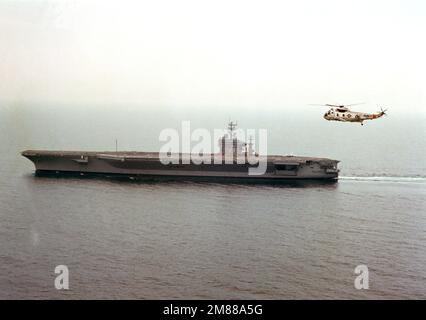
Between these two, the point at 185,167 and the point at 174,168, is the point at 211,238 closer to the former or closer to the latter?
the point at 185,167

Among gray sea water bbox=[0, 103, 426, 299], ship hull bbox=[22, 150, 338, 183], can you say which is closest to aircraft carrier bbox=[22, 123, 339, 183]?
ship hull bbox=[22, 150, 338, 183]

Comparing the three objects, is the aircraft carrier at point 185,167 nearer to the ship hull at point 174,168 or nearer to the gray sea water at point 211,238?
the ship hull at point 174,168

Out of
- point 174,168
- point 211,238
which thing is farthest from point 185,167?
point 211,238

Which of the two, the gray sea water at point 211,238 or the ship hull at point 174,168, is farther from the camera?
the ship hull at point 174,168

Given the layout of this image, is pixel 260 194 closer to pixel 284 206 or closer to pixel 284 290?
pixel 284 206

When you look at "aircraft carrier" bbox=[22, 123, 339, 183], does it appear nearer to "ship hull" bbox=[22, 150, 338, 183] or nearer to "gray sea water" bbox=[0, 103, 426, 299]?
"ship hull" bbox=[22, 150, 338, 183]

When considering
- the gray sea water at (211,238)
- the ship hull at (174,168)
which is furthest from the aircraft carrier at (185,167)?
the gray sea water at (211,238)
